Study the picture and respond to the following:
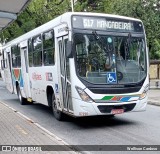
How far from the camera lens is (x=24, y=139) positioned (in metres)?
8.28

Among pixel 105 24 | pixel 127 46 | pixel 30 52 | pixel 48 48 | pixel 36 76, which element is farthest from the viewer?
pixel 30 52

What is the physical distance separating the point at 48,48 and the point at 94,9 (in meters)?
26.2

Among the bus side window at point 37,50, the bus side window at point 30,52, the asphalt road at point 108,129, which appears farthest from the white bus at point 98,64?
the bus side window at point 30,52

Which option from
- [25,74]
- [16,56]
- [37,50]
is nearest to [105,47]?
[37,50]

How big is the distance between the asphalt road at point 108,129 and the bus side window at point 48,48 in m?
1.98

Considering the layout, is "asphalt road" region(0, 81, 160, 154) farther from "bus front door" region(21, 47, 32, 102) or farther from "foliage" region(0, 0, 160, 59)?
"foliage" region(0, 0, 160, 59)

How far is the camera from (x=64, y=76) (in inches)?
415

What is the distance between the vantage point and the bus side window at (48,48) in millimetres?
11555

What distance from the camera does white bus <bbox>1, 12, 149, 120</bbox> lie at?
990 cm

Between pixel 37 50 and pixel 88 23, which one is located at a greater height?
pixel 88 23

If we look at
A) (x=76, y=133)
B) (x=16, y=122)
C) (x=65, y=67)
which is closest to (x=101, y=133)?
(x=76, y=133)

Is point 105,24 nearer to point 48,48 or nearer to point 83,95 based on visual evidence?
point 83,95

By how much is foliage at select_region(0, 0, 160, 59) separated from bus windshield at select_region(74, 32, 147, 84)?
16.2 metres

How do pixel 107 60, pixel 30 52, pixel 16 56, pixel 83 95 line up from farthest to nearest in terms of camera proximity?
pixel 16 56 < pixel 30 52 < pixel 107 60 < pixel 83 95
